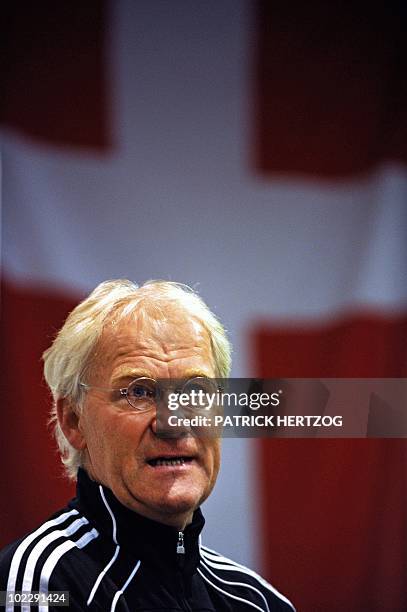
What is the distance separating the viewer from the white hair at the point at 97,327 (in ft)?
4.28

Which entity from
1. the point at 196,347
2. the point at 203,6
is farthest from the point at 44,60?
the point at 196,347

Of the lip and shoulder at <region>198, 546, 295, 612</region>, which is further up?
the lip

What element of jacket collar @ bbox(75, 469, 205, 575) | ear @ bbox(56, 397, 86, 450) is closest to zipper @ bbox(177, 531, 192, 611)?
jacket collar @ bbox(75, 469, 205, 575)

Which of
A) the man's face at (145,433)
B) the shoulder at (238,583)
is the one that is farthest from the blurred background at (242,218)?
the man's face at (145,433)

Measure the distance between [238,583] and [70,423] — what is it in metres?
0.41

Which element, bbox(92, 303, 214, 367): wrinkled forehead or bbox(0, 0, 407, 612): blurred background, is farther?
bbox(0, 0, 407, 612): blurred background

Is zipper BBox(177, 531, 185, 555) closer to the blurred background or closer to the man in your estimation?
the man

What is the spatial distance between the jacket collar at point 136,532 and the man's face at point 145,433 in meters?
0.01

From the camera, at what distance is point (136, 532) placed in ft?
4.12

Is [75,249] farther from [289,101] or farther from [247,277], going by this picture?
[289,101]

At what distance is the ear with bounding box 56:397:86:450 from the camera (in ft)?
4.34

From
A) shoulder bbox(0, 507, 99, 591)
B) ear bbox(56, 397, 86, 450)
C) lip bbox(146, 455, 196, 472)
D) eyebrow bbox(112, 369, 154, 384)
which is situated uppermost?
eyebrow bbox(112, 369, 154, 384)

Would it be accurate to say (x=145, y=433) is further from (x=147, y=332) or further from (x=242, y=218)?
(x=242, y=218)

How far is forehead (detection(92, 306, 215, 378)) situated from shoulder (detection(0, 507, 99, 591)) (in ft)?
0.86
